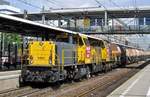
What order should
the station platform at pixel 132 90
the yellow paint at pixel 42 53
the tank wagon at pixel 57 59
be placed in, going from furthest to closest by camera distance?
the yellow paint at pixel 42 53 → the tank wagon at pixel 57 59 → the station platform at pixel 132 90

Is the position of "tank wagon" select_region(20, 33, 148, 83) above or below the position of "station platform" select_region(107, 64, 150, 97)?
above

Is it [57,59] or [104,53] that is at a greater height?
[104,53]

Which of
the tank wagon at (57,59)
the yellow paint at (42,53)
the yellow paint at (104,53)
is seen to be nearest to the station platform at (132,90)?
the tank wagon at (57,59)

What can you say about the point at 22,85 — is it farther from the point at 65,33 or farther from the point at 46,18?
the point at 46,18

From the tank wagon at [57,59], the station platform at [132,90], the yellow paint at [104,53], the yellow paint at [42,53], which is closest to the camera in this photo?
the station platform at [132,90]

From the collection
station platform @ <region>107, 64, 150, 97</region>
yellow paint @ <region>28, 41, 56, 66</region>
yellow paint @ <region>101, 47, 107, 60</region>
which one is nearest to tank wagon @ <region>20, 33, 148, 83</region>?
yellow paint @ <region>28, 41, 56, 66</region>

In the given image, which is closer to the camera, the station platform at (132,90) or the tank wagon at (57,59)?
the station platform at (132,90)

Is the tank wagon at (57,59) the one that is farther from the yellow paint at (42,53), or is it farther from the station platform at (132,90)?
the station platform at (132,90)

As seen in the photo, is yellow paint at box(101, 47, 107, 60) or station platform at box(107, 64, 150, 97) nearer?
station platform at box(107, 64, 150, 97)

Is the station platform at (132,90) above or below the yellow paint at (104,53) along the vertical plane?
below

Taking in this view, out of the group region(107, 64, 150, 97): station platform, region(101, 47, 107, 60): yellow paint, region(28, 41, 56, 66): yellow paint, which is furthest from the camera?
region(101, 47, 107, 60): yellow paint

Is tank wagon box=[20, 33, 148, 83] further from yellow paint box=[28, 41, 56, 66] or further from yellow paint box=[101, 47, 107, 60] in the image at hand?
yellow paint box=[101, 47, 107, 60]

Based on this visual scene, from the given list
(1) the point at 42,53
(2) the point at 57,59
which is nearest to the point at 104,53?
(2) the point at 57,59

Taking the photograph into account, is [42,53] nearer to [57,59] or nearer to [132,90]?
[57,59]
